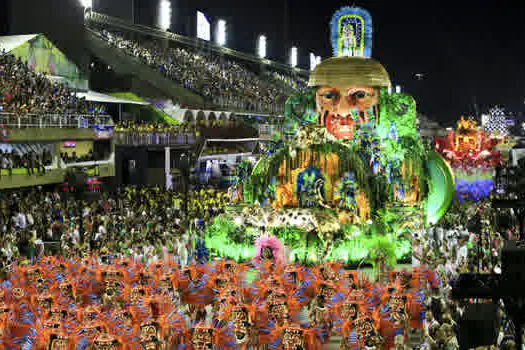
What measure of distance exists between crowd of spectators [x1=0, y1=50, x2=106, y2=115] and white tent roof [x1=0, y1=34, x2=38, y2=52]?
1111 mm

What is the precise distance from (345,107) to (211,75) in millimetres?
39502

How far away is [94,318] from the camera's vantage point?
10.2 m

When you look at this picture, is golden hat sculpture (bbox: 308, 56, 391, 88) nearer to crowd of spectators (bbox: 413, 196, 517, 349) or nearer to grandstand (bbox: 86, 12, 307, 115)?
crowd of spectators (bbox: 413, 196, 517, 349)

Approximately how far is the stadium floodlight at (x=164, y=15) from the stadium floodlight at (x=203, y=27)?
4963 millimetres

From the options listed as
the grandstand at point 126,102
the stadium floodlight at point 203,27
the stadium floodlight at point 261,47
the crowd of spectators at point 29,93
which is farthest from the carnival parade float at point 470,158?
the stadium floodlight at point 261,47

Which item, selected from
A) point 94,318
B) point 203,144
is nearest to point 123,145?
point 203,144

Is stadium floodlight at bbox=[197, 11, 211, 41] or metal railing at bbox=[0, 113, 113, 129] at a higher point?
stadium floodlight at bbox=[197, 11, 211, 41]

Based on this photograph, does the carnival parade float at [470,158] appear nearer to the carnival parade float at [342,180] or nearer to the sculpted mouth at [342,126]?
the carnival parade float at [342,180]

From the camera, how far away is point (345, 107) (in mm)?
22109

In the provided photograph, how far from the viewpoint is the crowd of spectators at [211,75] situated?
52938 millimetres

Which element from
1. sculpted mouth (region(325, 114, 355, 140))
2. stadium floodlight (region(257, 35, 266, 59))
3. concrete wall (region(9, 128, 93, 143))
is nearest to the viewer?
sculpted mouth (region(325, 114, 355, 140))

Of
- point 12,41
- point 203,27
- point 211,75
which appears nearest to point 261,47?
point 203,27

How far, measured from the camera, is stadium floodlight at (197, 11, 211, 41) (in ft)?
229

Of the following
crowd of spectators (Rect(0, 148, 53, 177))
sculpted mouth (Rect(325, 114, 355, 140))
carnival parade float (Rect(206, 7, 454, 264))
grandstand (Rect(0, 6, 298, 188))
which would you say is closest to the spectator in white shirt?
carnival parade float (Rect(206, 7, 454, 264))
